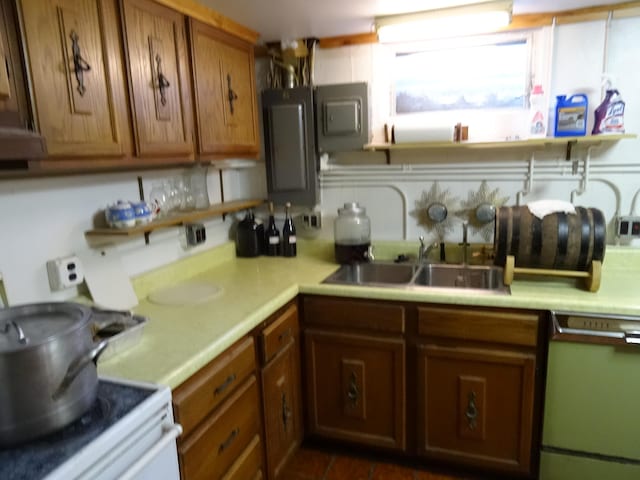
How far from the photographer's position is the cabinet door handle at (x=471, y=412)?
6.53ft

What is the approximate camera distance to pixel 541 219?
1.98 metres

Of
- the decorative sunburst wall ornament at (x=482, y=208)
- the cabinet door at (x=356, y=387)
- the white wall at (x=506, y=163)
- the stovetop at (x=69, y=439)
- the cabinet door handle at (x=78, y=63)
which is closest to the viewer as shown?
the stovetop at (x=69, y=439)

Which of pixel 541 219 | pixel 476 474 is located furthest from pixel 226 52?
pixel 476 474

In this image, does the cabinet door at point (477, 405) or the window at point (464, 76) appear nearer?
the cabinet door at point (477, 405)

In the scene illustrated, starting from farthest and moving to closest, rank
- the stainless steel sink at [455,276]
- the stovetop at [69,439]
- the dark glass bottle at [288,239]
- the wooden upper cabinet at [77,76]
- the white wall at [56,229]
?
1. the dark glass bottle at [288,239]
2. the stainless steel sink at [455,276]
3. the white wall at [56,229]
4. the wooden upper cabinet at [77,76]
5. the stovetop at [69,439]

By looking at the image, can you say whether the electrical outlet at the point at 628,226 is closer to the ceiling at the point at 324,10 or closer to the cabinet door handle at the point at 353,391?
the ceiling at the point at 324,10

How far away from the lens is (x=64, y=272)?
1639mm

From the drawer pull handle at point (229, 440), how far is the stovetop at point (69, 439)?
504 millimetres

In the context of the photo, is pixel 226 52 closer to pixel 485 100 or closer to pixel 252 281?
pixel 252 281

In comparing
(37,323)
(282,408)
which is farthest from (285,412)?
(37,323)

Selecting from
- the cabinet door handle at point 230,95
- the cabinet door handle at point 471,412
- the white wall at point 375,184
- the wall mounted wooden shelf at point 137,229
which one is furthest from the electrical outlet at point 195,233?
the cabinet door handle at point 471,412

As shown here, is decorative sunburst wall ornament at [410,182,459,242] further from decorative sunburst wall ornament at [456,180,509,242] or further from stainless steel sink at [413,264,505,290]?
stainless steel sink at [413,264,505,290]

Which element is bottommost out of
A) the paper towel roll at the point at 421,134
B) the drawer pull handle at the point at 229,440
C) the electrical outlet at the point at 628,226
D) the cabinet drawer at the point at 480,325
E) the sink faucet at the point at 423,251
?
the drawer pull handle at the point at 229,440

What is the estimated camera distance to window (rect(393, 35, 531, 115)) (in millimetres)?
2342
